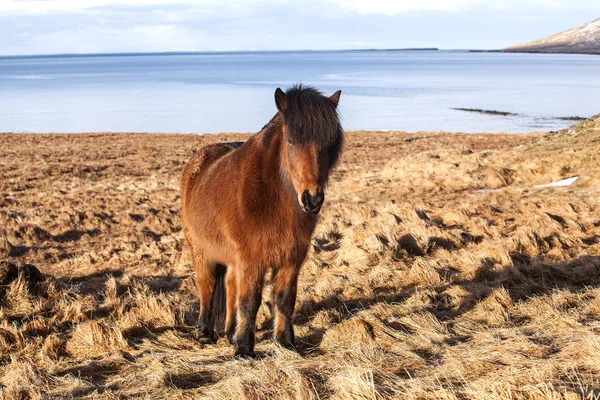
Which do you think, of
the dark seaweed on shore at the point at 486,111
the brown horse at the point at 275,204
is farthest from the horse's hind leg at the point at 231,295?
the dark seaweed on shore at the point at 486,111

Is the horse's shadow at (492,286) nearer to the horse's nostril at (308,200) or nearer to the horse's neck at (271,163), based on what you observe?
the horse's neck at (271,163)

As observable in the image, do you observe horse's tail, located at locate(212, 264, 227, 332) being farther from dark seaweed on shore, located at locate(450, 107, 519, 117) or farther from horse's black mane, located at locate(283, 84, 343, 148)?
dark seaweed on shore, located at locate(450, 107, 519, 117)

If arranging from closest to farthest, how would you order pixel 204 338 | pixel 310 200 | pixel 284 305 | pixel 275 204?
1. pixel 310 200
2. pixel 275 204
3. pixel 284 305
4. pixel 204 338

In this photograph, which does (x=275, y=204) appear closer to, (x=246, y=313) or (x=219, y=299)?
(x=246, y=313)

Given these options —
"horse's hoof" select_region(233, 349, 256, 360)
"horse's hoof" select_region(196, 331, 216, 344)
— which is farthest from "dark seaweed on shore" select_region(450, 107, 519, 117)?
"horse's hoof" select_region(233, 349, 256, 360)

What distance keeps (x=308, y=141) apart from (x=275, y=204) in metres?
0.59

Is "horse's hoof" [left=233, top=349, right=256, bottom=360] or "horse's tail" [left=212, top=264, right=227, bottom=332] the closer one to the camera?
"horse's hoof" [left=233, top=349, right=256, bottom=360]

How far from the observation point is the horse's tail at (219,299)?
5.52 m

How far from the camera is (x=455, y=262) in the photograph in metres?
7.14

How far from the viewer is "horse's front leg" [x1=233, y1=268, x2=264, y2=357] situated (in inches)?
181

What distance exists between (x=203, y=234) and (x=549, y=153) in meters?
10.1

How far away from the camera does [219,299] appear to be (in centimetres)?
562

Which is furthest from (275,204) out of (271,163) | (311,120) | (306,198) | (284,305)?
(284,305)

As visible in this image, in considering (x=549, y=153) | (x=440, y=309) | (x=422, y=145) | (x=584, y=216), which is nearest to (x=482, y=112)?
(x=422, y=145)
